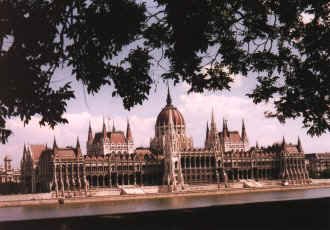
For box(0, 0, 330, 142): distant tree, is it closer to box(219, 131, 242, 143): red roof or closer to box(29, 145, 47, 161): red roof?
box(29, 145, 47, 161): red roof

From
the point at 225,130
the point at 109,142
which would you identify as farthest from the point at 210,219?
the point at 225,130

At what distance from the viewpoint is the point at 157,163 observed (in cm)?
8719

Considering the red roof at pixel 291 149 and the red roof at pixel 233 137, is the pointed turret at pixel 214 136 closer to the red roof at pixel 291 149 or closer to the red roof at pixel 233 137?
the red roof at pixel 291 149

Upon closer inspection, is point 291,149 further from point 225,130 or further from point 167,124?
point 167,124

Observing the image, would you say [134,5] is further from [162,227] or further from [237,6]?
[162,227]

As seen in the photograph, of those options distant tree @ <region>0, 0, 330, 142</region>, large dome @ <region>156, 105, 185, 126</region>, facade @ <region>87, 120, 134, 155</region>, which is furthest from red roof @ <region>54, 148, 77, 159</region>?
distant tree @ <region>0, 0, 330, 142</region>

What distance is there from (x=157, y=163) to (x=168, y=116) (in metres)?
15.3

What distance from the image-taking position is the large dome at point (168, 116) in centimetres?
10081

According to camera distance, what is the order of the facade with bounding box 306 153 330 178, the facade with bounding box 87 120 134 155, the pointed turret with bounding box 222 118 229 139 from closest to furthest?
the facade with bounding box 87 120 134 155, the pointed turret with bounding box 222 118 229 139, the facade with bounding box 306 153 330 178

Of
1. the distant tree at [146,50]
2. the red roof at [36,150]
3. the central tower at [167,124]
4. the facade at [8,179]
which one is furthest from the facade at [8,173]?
the distant tree at [146,50]

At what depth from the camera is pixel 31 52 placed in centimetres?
712

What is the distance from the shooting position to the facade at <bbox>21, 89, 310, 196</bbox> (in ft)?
256

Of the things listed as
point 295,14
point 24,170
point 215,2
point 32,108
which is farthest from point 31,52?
point 24,170

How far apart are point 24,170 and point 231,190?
3468 centimetres
